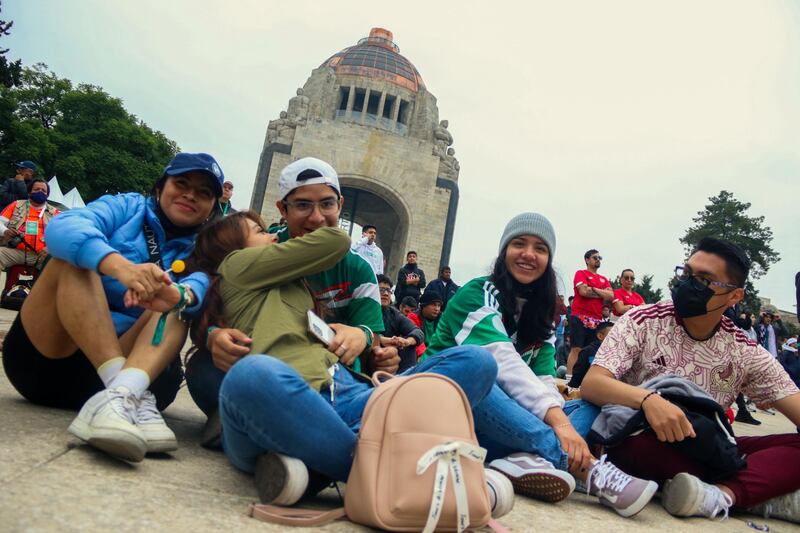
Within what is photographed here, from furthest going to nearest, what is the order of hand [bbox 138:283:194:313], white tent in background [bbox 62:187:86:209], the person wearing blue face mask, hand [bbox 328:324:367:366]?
white tent in background [bbox 62:187:86:209] → the person wearing blue face mask → hand [bbox 328:324:367:366] → hand [bbox 138:283:194:313]

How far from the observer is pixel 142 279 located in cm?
208

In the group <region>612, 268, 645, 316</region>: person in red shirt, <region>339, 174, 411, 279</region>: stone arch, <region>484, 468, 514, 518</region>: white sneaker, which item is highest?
<region>339, 174, 411, 279</region>: stone arch

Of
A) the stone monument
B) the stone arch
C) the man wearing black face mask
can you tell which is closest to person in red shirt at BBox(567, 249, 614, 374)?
the man wearing black face mask

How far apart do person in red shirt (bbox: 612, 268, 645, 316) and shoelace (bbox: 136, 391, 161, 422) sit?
22.0 ft

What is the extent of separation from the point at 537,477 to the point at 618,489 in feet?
1.17

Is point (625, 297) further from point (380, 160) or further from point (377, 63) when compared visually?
point (377, 63)

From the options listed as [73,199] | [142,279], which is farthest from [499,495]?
[73,199]

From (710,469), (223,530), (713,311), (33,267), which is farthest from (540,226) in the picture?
(33,267)

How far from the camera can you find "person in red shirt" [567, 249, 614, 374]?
8.35 meters

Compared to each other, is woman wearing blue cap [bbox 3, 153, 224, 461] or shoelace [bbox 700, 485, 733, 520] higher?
woman wearing blue cap [bbox 3, 153, 224, 461]

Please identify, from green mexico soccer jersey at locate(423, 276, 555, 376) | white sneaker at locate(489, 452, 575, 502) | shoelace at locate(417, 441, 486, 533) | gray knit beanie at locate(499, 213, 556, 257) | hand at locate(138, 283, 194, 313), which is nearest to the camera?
shoelace at locate(417, 441, 486, 533)

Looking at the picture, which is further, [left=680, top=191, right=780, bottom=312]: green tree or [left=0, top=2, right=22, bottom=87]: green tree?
[left=680, top=191, right=780, bottom=312]: green tree

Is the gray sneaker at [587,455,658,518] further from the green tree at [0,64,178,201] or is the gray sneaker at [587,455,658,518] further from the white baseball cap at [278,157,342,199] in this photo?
the green tree at [0,64,178,201]

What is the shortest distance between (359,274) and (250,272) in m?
0.60
